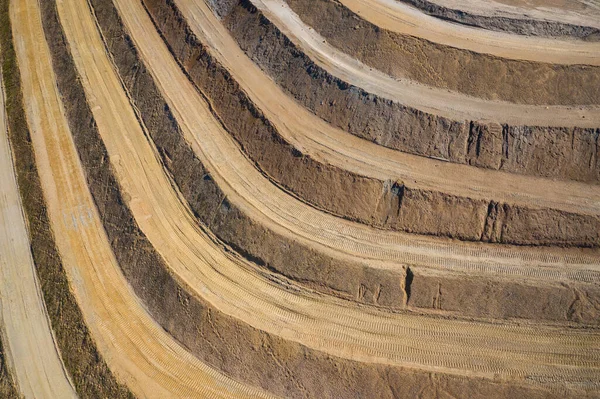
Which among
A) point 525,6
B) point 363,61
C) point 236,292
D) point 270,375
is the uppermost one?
point 525,6

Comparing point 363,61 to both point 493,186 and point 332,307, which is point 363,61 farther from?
point 332,307

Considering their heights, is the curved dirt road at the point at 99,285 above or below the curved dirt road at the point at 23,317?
above

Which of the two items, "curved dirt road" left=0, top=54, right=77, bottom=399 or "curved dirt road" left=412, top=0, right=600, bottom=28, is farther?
"curved dirt road" left=412, top=0, right=600, bottom=28

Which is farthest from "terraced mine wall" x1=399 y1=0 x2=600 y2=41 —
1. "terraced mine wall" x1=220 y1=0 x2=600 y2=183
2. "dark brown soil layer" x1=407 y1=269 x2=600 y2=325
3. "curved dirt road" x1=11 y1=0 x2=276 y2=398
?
"curved dirt road" x1=11 y1=0 x2=276 y2=398

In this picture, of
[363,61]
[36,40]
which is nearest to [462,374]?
[363,61]

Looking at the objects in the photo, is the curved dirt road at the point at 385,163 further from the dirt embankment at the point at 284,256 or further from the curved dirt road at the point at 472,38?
the curved dirt road at the point at 472,38

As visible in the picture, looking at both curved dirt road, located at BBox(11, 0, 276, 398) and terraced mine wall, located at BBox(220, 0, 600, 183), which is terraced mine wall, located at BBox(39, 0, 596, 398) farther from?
terraced mine wall, located at BBox(220, 0, 600, 183)

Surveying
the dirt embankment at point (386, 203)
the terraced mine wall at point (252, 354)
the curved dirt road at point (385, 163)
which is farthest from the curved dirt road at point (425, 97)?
the terraced mine wall at point (252, 354)
